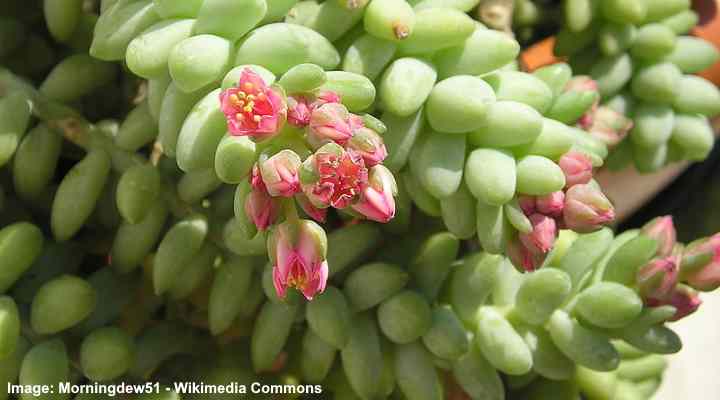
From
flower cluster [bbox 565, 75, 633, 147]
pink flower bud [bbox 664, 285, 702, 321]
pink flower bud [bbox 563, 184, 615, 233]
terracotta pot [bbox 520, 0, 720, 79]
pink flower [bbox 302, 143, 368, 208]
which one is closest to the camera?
pink flower [bbox 302, 143, 368, 208]

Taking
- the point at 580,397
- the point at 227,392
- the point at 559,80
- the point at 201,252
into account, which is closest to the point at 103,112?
the point at 201,252

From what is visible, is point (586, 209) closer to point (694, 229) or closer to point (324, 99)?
point (324, 99)

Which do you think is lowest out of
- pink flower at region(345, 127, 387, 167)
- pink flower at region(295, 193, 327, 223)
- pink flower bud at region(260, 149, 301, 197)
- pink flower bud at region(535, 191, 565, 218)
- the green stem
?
pink flower bud at region(535, 191, 565, 218)

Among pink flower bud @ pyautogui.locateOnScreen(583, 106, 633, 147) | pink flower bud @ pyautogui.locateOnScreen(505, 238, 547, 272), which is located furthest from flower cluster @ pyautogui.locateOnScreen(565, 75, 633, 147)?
pink flower bud @ pyautogui.locateOnScreen(505, 238, 547, 272)

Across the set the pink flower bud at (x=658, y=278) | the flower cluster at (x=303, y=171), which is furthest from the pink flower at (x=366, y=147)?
the pink flower bud at (x=658, y=278)

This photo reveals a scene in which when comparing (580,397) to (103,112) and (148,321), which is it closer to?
(148,321)

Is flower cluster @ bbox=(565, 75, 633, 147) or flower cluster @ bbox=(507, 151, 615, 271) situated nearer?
flower cluster @ bbox=(507, 151, 615, 271)

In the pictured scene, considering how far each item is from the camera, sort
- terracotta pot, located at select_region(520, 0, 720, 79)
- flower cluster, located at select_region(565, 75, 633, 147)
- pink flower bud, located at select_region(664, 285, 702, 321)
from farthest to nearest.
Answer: terracotta pot, located at select_region(520, 0, 720, 79)
flower cluster, located at select_region(565, 75, 633, 147)
pink flower bud, located at select_region(664, 285, 702, 321)

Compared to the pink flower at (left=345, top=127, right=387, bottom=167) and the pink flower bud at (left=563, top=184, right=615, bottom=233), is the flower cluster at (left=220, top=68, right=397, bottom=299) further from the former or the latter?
the pink flower bud at (left=563, top=184, right=615, bottom=233)
